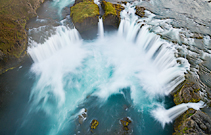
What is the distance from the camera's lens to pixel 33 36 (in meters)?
14.3

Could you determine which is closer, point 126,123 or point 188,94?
point 188,94

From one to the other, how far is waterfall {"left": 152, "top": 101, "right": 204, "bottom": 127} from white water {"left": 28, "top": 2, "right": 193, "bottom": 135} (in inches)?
7.4

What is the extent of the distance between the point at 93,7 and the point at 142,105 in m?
15.1

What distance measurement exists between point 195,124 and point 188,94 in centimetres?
242

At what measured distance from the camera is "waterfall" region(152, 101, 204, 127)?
8797 millimetres

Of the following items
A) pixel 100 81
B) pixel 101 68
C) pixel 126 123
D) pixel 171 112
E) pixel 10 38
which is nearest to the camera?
pixel 126 123

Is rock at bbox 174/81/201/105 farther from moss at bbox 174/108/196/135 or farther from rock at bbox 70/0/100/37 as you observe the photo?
rock at bbox 70/0/100/37

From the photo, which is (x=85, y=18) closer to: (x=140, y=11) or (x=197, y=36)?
(x=140, y=11)

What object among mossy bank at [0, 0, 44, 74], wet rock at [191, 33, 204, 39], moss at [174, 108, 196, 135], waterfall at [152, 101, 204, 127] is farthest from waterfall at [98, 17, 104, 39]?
moss at [174, 108, 196, 135]

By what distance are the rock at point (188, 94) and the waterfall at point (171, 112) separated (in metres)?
0.36

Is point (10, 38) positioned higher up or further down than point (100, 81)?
higher up

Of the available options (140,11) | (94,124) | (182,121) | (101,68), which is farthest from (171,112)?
(140,11)

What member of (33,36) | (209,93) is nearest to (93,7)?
(33,36)

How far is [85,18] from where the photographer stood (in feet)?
52.3
